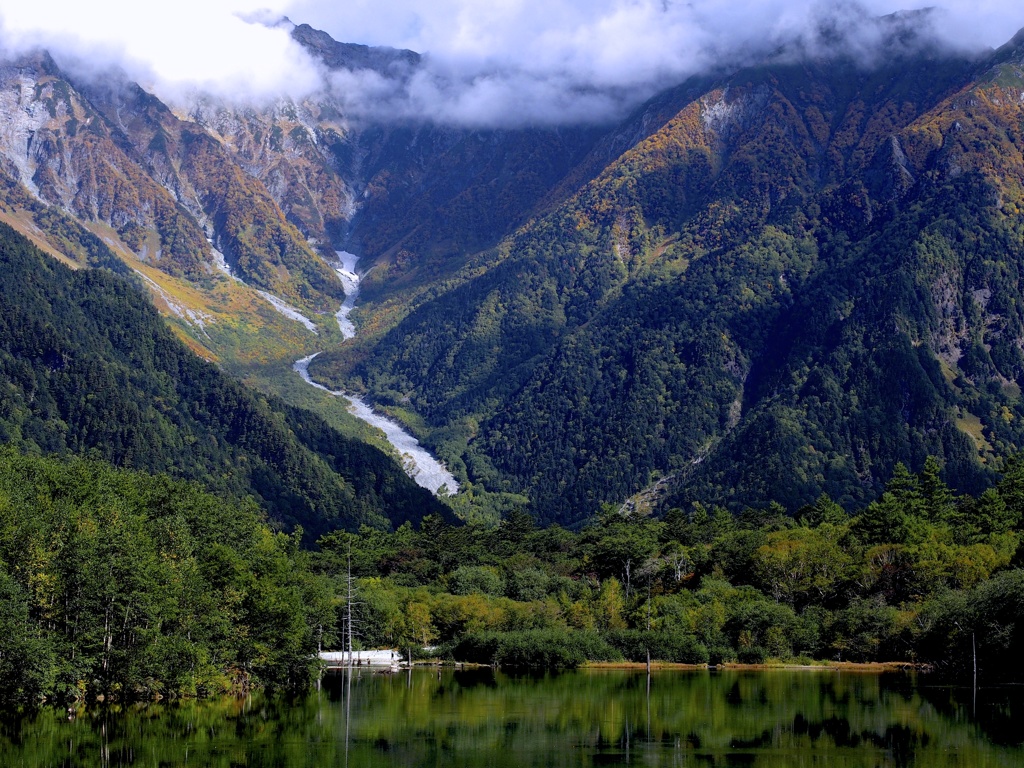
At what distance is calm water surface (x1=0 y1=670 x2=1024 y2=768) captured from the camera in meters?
93.2

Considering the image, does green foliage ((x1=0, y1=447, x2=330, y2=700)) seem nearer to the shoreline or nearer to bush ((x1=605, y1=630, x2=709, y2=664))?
the shoreline

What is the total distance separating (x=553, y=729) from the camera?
11006cm

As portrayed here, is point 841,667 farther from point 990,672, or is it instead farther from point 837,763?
point 837,763

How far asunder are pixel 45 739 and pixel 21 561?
21.5 metres

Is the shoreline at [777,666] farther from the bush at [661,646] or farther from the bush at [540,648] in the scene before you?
the bush at [540,648]

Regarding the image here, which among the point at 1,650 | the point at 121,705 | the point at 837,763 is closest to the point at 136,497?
the point at 121,705

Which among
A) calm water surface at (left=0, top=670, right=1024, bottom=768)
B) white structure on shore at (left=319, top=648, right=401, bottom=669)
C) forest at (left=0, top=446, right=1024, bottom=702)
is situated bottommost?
white structure on shore at (left=319, top=648, right=401, bottom=669)

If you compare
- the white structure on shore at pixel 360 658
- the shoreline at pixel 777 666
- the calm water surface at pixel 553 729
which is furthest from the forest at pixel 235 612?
the calm water surface at pixel 553 729

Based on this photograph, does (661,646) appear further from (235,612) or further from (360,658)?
(235,612)

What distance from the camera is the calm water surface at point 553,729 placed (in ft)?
306

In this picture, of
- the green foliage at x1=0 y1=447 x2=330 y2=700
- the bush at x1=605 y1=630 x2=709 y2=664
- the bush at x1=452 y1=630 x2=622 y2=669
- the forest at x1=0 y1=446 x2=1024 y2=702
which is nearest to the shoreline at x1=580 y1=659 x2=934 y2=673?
the bush at x1=605 y1=630 x2=709 y2=664

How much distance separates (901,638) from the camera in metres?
182

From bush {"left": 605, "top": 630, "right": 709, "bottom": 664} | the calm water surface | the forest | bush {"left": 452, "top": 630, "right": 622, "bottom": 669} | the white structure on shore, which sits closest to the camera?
the calm water surface

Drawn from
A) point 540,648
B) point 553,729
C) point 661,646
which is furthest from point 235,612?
point 661,646
